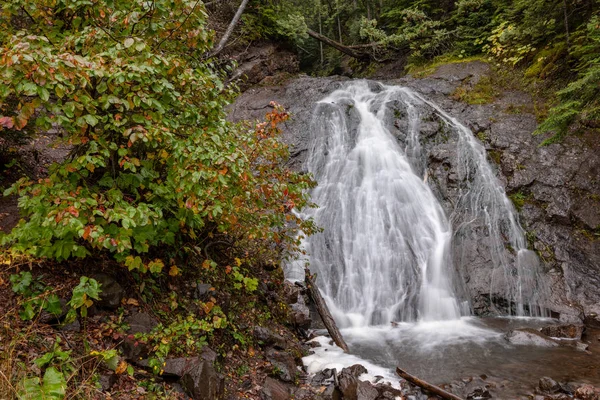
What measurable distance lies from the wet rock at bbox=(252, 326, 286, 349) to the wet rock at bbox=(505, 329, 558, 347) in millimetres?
4375

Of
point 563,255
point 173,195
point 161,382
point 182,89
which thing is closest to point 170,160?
point 173,195

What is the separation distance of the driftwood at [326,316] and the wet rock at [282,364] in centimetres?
133

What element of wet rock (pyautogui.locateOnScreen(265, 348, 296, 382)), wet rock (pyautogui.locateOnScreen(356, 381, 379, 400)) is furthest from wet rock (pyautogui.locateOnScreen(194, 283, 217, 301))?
wet rock (pyautogui.locateOnScreen(356, 381, 379, 400))

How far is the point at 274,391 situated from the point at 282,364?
0.74m

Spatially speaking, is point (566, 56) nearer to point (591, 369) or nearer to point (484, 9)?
point (484, 9)

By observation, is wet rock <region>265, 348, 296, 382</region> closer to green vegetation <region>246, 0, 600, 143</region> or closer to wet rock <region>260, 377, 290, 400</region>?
wet rock <region>260, 377, 290, 400</region>

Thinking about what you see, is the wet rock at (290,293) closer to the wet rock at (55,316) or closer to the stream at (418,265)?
the stream at (418,265)

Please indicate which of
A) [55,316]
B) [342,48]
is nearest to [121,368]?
[55,316]

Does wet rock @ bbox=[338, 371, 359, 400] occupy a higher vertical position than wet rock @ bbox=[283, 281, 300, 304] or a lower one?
lower

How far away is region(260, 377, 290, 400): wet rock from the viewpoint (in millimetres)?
4352

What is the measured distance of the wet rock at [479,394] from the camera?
508cm

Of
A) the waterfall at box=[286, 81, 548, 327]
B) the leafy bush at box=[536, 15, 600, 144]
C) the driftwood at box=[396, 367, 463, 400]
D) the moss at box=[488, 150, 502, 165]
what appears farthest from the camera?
the moss at box=[488, 150, 502, 165]

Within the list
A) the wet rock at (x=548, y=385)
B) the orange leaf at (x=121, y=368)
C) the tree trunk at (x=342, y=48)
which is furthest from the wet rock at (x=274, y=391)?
the tree trunk at (x=342, y=48)

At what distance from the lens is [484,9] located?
54.0 ft
